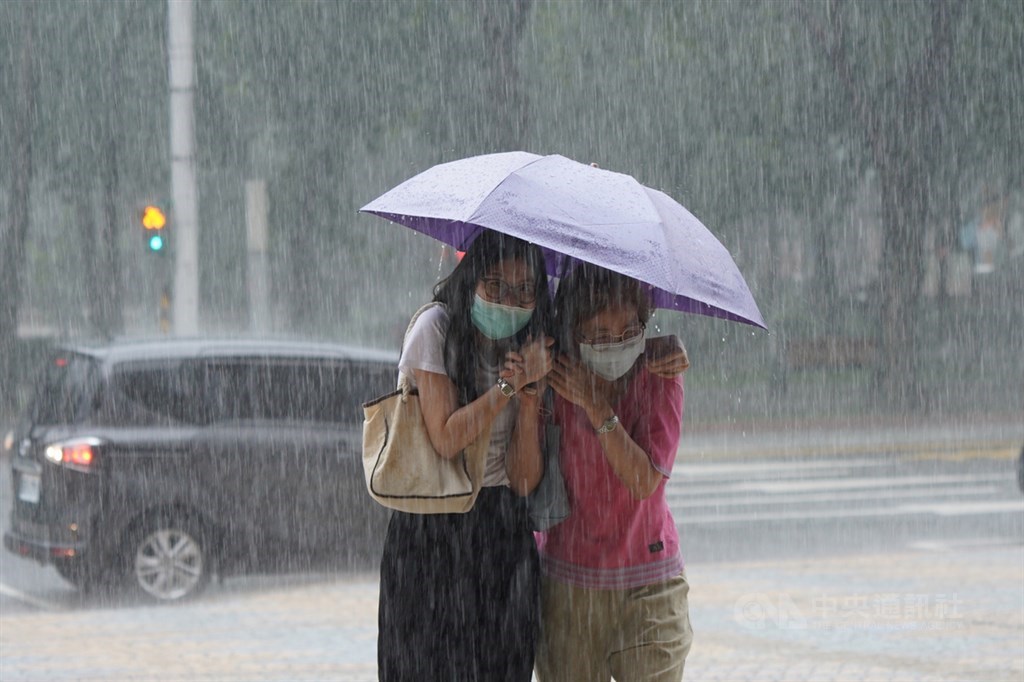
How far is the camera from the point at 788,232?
110 ft

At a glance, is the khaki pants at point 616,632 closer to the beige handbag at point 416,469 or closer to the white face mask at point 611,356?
the beige handbag at point 416,469

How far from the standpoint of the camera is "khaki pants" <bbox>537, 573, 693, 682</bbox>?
3561 mm

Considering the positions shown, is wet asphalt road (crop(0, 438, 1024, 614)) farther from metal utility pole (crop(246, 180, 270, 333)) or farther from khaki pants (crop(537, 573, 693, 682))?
khaki pants (crop(537, 573, 693, 682))

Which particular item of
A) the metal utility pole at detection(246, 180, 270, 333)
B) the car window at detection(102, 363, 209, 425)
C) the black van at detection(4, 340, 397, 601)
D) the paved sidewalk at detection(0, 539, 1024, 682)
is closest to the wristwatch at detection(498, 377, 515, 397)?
the paved sidewalk at detection(0, 539, 1024, 682)

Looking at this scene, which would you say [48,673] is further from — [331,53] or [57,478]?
[331,53]

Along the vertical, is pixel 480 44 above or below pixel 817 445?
above

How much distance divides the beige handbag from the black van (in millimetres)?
5587

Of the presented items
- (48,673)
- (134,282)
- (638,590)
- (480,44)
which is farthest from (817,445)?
(134,282)

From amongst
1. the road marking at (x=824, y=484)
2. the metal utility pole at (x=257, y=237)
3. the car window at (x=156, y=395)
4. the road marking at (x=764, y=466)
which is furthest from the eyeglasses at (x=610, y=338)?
the metal utility pole at (x=257, y=237)

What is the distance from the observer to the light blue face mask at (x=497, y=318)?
3432 mm

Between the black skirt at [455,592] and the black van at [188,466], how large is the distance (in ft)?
17.9

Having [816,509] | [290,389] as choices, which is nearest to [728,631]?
[290,389]

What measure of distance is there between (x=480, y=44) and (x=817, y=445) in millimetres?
9544

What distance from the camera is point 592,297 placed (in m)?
3.56
